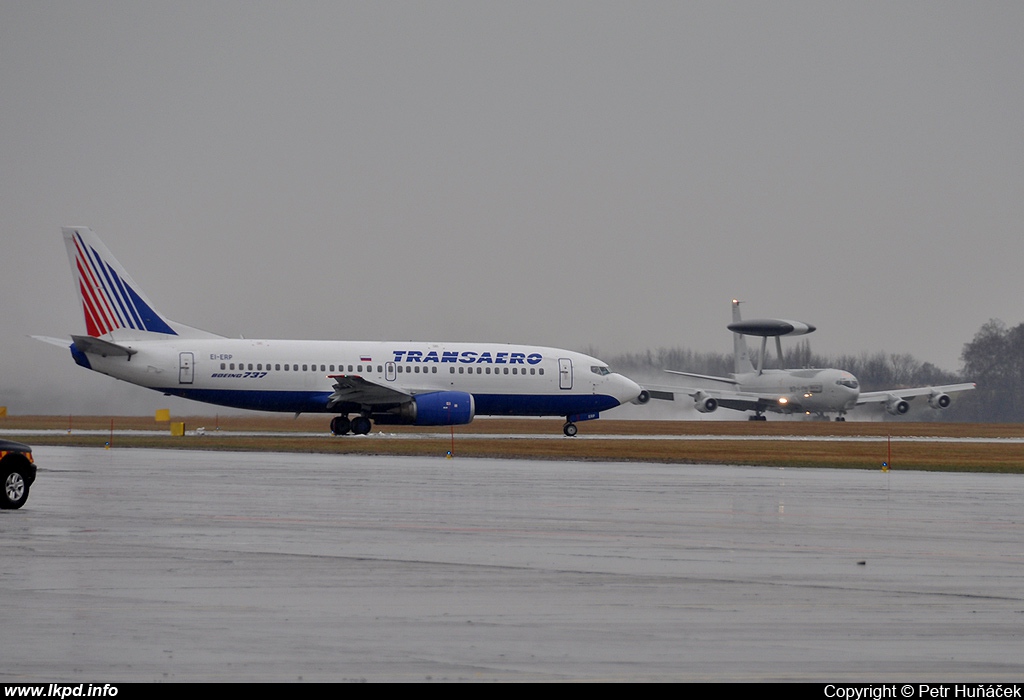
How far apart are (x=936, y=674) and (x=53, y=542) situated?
9376mm

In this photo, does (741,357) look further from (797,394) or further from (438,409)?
(438,409)

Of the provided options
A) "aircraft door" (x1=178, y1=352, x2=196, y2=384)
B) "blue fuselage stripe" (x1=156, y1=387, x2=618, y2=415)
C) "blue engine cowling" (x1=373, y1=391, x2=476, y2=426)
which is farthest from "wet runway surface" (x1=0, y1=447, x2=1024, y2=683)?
"blue fuselage stripe" (x1=156, y1=387, x2=618, y2=415)

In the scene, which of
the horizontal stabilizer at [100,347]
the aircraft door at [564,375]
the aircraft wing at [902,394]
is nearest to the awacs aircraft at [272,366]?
the horizontal stabilizer at [100,347]

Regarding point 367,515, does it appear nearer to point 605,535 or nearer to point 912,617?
point 605,535

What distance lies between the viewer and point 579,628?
8133 mm

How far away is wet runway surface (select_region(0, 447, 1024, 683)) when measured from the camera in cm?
710

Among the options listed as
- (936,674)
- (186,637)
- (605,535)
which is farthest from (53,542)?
(936,674)

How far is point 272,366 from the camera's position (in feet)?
142

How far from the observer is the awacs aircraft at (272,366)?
42594 mm

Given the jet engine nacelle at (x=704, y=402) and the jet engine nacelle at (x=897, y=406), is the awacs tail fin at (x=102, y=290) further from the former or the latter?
the jet engine nacelle at (x=897, y=406)

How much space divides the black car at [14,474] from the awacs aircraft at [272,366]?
25758 millimetres

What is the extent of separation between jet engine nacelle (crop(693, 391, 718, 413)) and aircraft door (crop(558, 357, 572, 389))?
94.3 ft
